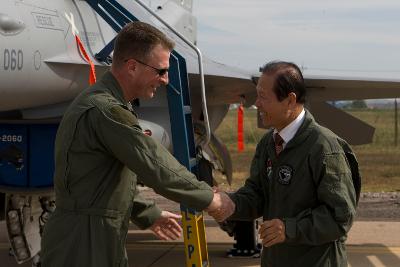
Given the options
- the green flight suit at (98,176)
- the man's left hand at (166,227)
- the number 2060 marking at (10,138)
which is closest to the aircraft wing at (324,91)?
the number 2060 marking at (10,138)

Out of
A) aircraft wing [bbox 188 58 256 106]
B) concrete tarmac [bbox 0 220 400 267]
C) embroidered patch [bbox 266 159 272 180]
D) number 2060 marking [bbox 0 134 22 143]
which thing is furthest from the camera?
concrete tarmac [bbox 0 220 400 267]

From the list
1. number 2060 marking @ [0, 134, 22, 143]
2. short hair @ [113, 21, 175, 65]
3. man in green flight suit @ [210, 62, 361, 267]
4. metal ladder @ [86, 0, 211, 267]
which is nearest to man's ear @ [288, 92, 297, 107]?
man in green flight suit @ [210, 62, 361, 267]

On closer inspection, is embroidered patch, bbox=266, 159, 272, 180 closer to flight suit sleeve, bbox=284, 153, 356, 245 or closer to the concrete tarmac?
flight suit sleeve, bbox=284, 153, 356, 245

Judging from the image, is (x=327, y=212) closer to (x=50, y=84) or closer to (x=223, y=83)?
(x=50, y=84)

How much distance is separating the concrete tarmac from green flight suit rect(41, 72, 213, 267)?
4935 millimetres

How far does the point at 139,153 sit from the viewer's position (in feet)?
9.43

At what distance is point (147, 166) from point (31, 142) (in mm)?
3712

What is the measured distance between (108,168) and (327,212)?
952 mm

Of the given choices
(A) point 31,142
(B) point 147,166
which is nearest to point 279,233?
(B) point 147,166

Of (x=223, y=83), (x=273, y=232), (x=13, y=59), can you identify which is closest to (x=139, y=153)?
(x=273, y=232)

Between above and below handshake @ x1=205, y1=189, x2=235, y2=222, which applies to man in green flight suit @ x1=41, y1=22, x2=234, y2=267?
above

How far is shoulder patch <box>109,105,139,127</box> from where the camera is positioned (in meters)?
2.89

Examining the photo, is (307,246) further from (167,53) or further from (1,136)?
(1,136)

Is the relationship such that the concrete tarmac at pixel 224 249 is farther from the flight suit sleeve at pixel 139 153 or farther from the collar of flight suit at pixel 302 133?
the flight suit sleeve at pixel 139 153
